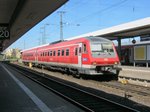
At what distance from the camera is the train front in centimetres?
2375

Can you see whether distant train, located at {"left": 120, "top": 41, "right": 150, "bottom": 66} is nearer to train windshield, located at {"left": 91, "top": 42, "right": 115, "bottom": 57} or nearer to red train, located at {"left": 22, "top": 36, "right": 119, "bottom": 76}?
red train, located at {"left": 22, "top": 36, "right": 119, "bottom": 76}

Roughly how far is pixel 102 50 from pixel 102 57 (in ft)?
2.40

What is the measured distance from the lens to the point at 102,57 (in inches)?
952

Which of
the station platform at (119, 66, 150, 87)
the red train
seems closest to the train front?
the red train

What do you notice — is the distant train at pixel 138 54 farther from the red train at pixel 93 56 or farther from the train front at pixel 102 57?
the train front at pixel 102 57

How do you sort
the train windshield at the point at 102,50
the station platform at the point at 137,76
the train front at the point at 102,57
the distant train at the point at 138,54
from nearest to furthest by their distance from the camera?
the station platform at the point at 137,76 < the train front at the point at 102,57 < the train windshield at the point at 102,50 < the distant train at the point at 138,54

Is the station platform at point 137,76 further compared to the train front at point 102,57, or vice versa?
the train front at point 102,57

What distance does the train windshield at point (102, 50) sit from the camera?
80.2 feet

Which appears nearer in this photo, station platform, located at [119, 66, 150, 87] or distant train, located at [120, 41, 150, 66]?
station platform, located at [119, 66, 150, 87]

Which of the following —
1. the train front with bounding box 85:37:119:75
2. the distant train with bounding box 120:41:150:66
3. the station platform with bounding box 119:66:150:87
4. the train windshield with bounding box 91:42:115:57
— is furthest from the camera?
the distant train with bounding box 120:41:150:66

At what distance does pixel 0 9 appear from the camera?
18.9 meters

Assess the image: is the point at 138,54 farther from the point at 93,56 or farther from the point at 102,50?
the point at 93,56

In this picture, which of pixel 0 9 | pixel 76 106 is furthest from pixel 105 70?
pixel 76 106

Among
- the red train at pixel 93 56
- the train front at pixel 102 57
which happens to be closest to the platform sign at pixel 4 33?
the red train at pixel 93 56
